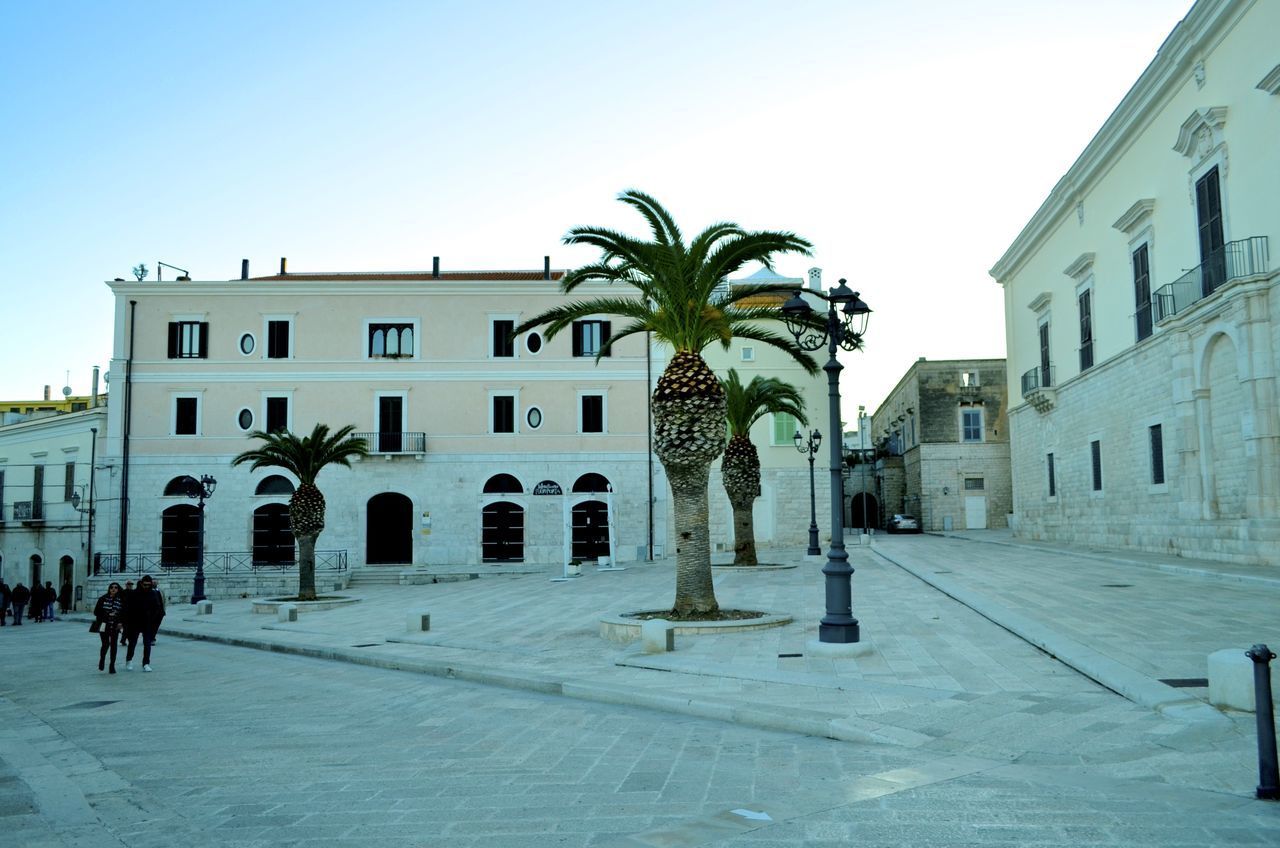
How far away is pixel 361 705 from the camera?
34.9 feet

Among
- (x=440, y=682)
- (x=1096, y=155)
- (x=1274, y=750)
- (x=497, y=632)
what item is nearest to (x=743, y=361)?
(x=1096, y=155)

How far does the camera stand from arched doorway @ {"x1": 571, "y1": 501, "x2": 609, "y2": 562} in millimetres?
38250

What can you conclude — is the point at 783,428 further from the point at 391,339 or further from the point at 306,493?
the point at 306,493

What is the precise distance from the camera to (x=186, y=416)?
126 ft

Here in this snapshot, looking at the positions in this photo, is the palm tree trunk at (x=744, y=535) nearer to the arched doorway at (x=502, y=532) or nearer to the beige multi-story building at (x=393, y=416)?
the beige multi-story building at (x=393, y=416)

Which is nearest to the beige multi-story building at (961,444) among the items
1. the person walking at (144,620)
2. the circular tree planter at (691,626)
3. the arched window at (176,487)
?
the arched window at (176,487)

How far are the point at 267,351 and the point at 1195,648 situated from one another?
35405 millimetres

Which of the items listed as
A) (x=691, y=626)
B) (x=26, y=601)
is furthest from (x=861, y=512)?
(x=691, y=626)

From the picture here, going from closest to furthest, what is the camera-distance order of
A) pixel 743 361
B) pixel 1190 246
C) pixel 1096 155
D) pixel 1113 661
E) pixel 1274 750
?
pixel 1274 750, pixel 1113 661, pixel 1190 246, pixel 1096 155, pixel 743 361

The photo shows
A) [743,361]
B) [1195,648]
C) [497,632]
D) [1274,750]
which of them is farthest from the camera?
[743,361]

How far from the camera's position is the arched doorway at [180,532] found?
37.5 metres

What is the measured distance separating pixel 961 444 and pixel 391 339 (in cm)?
3335

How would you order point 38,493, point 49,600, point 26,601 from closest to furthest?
point 26,601, point 49,600, point 38,493

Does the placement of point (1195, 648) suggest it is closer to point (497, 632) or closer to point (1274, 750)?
point (1274, 750)
